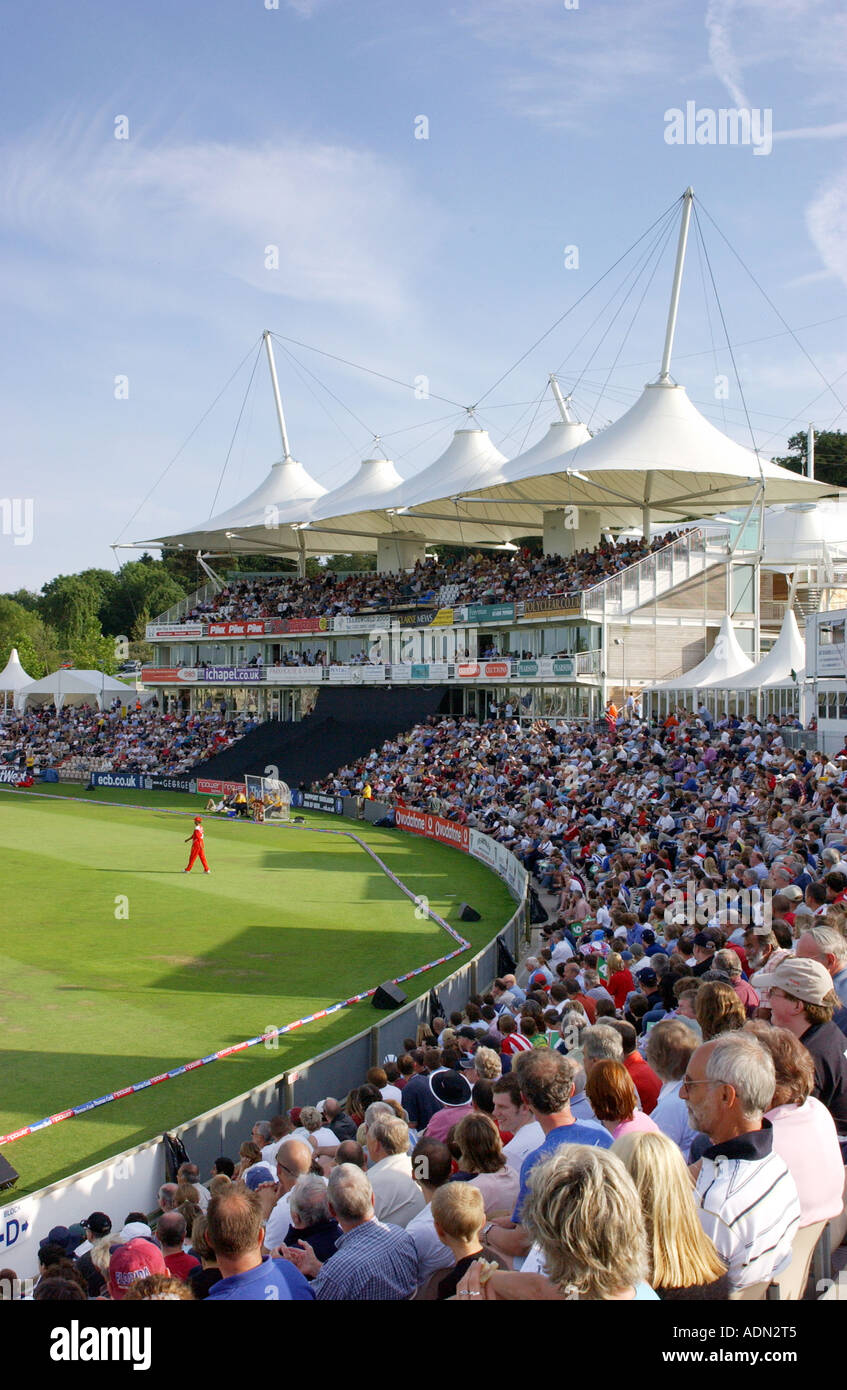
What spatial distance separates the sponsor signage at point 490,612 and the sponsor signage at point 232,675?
14.4 metres

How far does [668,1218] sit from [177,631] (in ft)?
215

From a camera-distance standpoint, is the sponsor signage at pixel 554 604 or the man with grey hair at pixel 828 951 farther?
the sponsor signage at pixel 554 604

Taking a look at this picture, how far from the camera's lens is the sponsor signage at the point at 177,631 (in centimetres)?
6562

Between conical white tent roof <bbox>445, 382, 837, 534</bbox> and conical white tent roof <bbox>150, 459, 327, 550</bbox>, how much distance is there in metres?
20.6

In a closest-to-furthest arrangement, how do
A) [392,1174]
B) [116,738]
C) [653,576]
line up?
[392,1174] → [653,576] → [116,738]

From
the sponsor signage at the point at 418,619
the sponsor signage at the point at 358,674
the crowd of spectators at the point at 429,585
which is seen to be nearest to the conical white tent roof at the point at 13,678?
the crowd of spectators at the point at 429,585

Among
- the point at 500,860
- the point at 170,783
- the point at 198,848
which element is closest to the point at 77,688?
the point at 170,783

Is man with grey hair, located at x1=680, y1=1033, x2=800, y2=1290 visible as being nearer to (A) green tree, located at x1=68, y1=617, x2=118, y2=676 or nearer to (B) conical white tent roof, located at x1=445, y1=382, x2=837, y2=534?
(B) conical white tent roof, located at x1=445, y1=382, x2=837, y2=534

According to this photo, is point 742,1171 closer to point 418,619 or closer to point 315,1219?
point 315,1219

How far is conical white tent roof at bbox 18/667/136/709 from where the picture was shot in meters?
67.6

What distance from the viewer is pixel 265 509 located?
220 feet

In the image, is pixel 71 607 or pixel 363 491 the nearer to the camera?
pixel 363 491

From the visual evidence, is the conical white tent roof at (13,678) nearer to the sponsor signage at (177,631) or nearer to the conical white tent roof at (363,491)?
the sponsor signage at (177,631)
